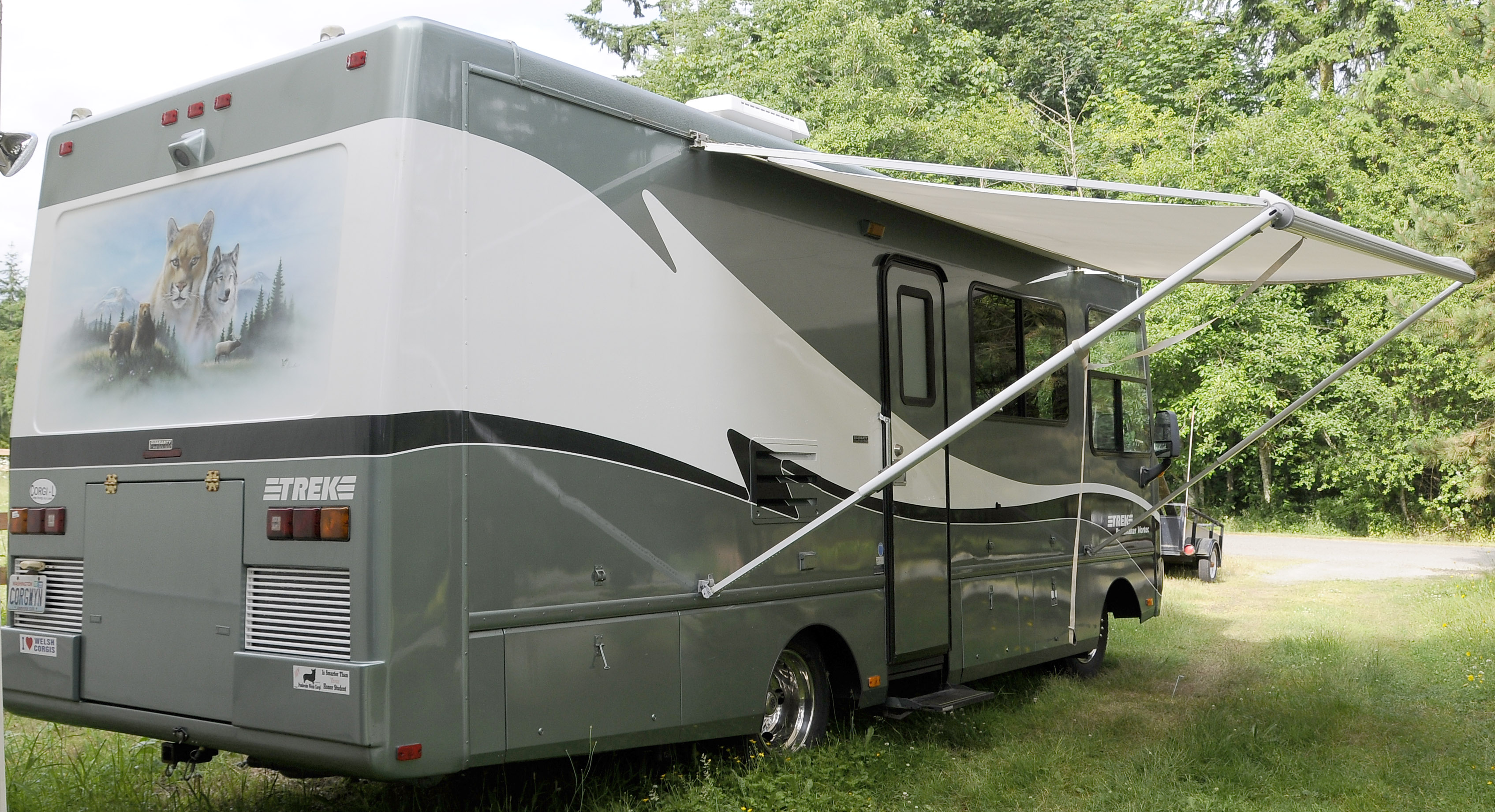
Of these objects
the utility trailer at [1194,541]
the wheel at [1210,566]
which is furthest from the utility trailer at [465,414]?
the wheel at [1210,566]

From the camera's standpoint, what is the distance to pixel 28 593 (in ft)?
15.4

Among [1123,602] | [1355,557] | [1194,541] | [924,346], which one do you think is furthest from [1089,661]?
[1355,557]

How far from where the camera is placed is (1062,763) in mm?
5809

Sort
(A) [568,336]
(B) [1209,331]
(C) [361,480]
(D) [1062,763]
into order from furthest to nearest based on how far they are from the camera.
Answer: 1. (B) [1209,331]
2. (D) [1062,763]
3. (A) [568,336]
4. (C) [361,480]

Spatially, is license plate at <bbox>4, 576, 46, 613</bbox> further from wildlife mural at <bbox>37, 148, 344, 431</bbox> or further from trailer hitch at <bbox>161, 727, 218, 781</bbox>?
trailer hitch at <bbox>161, 727, 218, 781</bbox>

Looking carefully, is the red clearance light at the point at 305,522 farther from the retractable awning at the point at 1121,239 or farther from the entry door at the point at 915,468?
the entry door at the point at 915,468

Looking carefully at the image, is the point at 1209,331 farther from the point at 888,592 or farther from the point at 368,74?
the point at 368,74

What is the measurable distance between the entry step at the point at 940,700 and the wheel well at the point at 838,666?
27 centimetres

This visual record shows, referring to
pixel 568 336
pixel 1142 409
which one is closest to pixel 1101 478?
pixel 1142 409

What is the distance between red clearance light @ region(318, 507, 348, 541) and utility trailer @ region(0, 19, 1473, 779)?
0.04 feet

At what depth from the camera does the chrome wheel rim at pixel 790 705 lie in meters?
5.39

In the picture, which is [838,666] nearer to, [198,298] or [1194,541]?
[198,298]

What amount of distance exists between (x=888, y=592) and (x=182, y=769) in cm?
333

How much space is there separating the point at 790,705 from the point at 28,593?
3.21 meters
